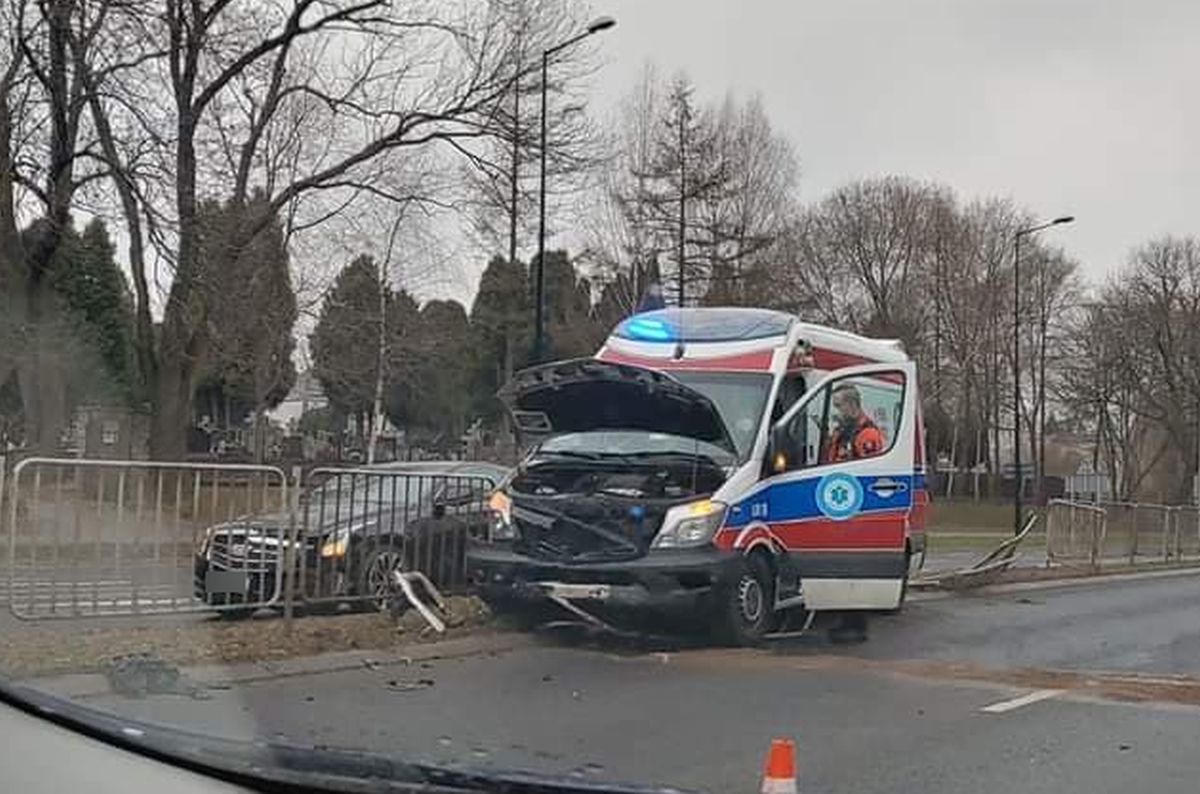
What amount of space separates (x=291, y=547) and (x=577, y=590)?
2.05 m

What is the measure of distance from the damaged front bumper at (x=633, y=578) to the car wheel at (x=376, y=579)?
1.00 metres

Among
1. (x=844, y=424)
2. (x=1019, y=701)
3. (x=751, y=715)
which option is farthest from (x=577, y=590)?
(x=1019, y=701)

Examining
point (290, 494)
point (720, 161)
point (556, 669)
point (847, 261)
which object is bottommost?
point (556, 669)

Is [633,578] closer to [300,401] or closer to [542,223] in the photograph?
[542,223]

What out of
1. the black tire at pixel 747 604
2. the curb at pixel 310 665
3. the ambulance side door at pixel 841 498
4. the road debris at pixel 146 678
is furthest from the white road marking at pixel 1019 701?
the road debris at pixel 146 678

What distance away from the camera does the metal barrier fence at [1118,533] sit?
2281 cm

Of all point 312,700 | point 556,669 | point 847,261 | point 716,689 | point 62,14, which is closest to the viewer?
point 312,700

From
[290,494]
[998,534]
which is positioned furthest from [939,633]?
[998,534]

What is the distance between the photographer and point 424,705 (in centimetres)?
843

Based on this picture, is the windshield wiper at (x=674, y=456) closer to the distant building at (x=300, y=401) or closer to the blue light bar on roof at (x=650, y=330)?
the blue light bar on roof at (x=650, y=330)

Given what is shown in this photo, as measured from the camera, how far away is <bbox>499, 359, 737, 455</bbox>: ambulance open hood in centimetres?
1143

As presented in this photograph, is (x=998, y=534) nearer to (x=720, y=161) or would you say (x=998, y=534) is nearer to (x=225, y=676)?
(x=720, y=161)

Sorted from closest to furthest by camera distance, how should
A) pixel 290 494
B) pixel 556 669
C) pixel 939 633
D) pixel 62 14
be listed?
pixel 556 669 → pixel 290 494 → pixel 939 633 → pixel 62 14

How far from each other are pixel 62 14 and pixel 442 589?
12730mm
